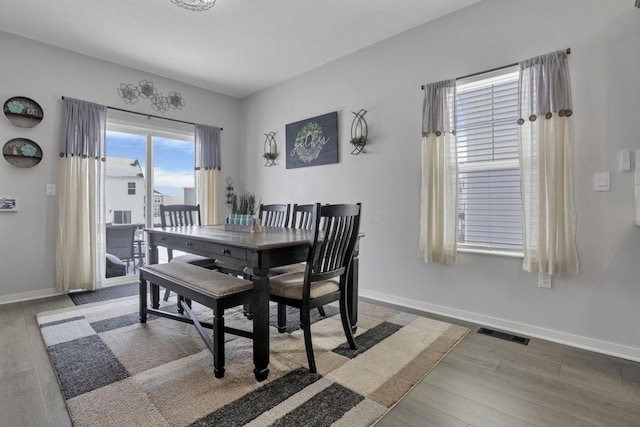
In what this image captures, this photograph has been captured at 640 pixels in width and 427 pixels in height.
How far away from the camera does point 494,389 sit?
1.76m

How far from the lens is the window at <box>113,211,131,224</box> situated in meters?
4.12

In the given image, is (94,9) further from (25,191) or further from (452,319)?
(452,319)

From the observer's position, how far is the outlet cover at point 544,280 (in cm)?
240

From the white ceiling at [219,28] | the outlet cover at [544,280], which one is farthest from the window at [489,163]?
the white ceiling at [219,28]

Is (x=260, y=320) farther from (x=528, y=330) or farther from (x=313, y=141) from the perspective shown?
(x=313, y=141)

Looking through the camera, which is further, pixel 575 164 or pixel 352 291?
pixel 352 291

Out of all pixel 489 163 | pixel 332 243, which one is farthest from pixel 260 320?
pixel 489 163

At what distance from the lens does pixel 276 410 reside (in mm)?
1552

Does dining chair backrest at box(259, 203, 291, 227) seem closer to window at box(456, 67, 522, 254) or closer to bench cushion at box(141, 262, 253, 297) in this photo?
bench cushion at box(141, 262, 253, 297)

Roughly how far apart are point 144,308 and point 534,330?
3.16m

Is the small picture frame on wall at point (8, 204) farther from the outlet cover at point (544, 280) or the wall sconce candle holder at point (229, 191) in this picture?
the outlet cover at point (544, 280)

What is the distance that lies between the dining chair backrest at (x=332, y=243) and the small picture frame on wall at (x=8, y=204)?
3.41 metres

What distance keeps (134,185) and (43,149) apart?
102 cm

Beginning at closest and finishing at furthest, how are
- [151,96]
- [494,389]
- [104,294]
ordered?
1. [494,389]
2. [104,294]
3. [151,96]
